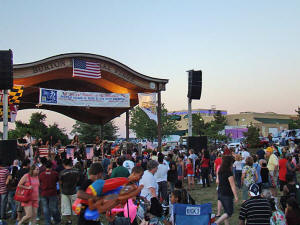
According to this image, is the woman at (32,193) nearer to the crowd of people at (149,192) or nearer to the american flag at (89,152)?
the crowd of people at (149,192)

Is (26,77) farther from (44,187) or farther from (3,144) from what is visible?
(44,187)

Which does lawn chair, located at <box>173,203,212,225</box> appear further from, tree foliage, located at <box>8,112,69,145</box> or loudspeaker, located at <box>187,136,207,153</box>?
tree foliage, located at <box>8,112,69,145</box>

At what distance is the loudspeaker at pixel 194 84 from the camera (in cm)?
1619

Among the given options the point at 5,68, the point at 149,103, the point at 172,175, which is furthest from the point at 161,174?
the point at 149,103

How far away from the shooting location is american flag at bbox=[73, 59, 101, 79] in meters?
18.4

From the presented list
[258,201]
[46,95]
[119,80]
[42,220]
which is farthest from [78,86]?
[258,201]

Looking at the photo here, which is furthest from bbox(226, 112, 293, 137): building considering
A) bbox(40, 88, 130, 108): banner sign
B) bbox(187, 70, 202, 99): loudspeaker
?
bbox(187, 70, 202, 99): loudspeaker

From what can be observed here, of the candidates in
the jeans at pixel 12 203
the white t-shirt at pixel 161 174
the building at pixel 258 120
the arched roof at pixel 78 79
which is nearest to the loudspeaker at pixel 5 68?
the jeans at pixel 12 203

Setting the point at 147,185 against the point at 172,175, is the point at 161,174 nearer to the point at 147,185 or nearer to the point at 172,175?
the point at 172,175

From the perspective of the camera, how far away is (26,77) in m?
17.2

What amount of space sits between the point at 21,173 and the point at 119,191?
→ 5.42 m

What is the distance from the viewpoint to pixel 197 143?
603 inches

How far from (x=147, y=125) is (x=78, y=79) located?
3554cm

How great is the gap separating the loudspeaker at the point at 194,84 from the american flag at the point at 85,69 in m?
5.84
